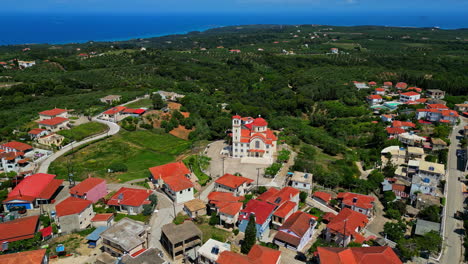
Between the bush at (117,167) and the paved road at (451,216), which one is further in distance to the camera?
the bush at (117,167)

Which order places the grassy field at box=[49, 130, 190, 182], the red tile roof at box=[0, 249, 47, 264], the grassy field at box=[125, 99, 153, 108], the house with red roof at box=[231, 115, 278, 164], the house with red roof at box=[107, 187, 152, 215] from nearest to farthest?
1. the red tile roof at box=[0, 249, 47, 264]
2. the house with red roof at box=[107, 187, 152, 215]
3. the grassy field at box=[49, 130, 190, 182]
4. the house with red roof at box=[231, 115, 278, 164]
5. the grassy field at box=[125, 99, 153, 108]

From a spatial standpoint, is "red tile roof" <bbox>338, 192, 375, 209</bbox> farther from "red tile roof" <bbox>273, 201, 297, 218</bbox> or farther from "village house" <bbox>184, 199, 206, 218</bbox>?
"village house" <bbox>184, 199, 206, 218</bbox>

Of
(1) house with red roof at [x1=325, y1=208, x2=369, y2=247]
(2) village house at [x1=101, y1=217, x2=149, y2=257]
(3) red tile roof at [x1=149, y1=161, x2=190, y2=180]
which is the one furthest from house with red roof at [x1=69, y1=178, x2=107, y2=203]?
(1) house with red roof at [x1=325, y1=208, x2=369, y2=247]

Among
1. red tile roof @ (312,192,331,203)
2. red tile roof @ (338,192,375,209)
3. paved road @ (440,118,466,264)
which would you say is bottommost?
paved road @ (440,118,466,264)

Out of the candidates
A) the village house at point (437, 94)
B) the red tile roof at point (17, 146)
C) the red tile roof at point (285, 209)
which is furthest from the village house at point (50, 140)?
the village house at point (437, 94)

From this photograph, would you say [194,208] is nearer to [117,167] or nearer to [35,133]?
[117,167]

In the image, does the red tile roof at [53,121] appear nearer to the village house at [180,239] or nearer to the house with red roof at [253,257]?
the village house at [180,239]

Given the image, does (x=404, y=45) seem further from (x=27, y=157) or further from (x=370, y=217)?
(x=27, y=157)
